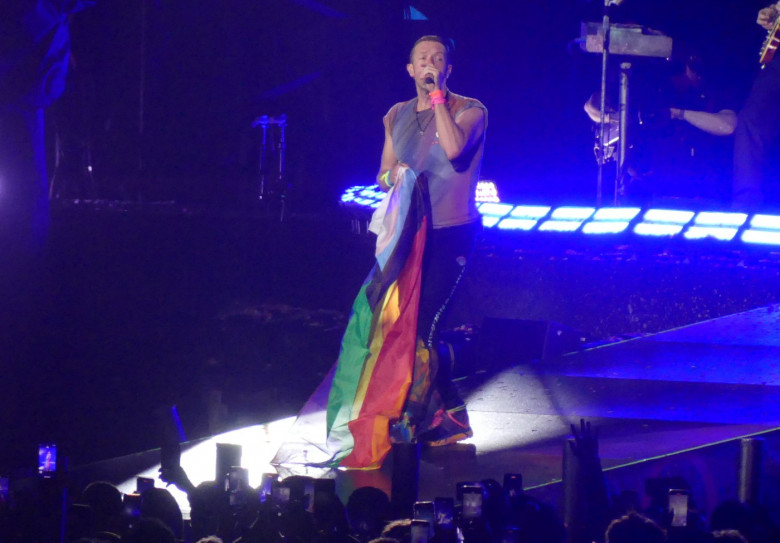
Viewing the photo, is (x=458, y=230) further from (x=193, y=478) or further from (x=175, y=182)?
(x=175, y=182)

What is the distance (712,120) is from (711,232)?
2196 millimetres

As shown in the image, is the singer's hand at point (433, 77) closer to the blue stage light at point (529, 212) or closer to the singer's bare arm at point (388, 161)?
the singer's bare arm at point (388, 161)

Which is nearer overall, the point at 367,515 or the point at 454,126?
the point at 367,515

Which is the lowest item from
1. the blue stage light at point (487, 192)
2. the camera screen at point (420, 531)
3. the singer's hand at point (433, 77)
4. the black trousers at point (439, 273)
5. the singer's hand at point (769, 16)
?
the camera screen at point (420, 531)

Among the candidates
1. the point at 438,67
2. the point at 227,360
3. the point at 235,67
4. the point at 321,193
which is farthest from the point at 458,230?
the point at 235,67

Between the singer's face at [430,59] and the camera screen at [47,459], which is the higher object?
the singer's face at [430,59]

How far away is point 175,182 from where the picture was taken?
7.08 meters

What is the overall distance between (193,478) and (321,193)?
4224 mm

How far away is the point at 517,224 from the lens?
592 centimetres

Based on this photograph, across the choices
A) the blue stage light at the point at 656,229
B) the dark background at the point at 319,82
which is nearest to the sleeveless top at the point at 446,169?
the blue stage light at the point at 656,229

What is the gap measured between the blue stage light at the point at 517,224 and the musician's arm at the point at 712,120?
200 cm

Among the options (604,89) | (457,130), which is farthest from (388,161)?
(604,89)

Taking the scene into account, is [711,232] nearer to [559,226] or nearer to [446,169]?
[559,226]

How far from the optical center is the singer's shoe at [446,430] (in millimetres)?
3602
